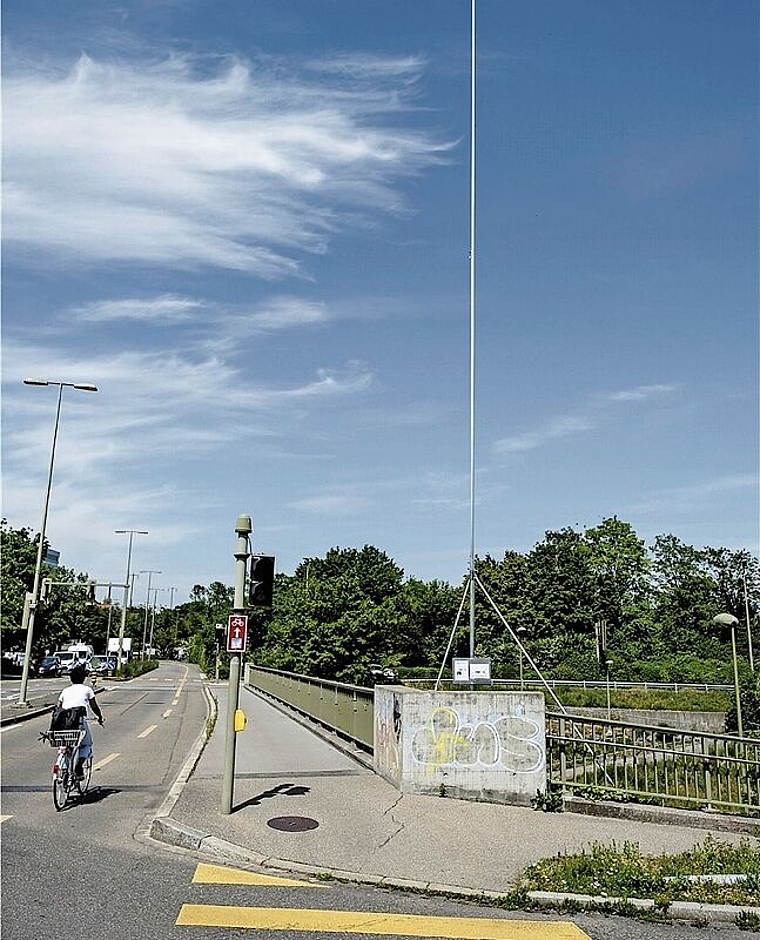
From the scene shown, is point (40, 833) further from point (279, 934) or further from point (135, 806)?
point (279, 934)

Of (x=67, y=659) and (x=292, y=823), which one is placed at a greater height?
(x=67, y=659)

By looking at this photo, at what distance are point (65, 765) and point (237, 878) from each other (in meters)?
4.28

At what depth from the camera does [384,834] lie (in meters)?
10.0

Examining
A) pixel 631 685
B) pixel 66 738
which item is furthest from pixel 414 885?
pixel 631 685

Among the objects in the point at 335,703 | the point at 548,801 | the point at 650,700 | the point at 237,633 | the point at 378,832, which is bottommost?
the point at 378,832

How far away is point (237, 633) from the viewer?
1116cm

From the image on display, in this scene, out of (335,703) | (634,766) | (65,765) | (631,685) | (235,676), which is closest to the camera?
(235,676)

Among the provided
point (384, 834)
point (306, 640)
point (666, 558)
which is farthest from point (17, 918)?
point (666, 558)

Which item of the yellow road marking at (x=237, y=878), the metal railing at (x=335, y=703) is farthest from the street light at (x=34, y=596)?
the yellow road marking at (x=237, y=878)

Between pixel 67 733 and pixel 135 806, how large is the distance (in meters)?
1.31

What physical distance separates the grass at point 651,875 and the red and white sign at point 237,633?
4332mm

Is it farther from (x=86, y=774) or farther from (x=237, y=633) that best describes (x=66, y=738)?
(x=237, y=633)

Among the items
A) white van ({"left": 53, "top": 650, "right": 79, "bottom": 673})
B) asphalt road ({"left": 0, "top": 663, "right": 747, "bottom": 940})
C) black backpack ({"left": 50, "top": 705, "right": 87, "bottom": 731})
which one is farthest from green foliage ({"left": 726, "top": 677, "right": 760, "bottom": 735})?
white van ({"left": 53, "top": 650, "right": 79, "bottom": 673})

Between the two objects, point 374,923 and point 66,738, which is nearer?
point 374,923
